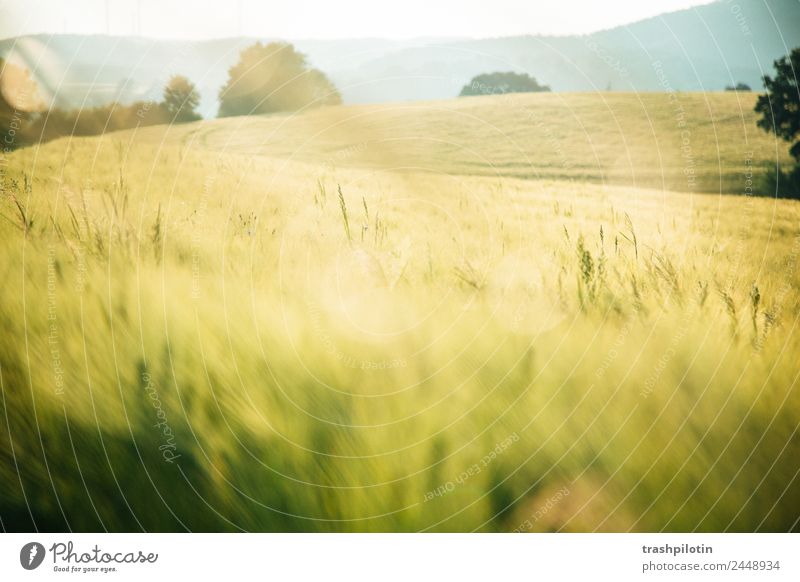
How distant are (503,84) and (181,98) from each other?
82 centimetres

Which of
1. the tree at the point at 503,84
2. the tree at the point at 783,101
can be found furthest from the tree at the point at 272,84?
the tree at the point at 783,101

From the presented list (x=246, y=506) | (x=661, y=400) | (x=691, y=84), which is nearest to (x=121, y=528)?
(x=246, y=506)

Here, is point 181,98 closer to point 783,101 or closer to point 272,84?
point 272,84

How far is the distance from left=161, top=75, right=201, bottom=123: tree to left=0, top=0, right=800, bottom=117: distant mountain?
0.02 metres

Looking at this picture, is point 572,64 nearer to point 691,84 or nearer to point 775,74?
point 691,84

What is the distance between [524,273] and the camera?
1225 millimetres

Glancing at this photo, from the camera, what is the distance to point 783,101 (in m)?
1.36

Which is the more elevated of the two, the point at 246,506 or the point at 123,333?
the point at 123,333

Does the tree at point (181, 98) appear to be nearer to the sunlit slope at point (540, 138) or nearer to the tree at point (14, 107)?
the sunlit slope at point (540, 138)

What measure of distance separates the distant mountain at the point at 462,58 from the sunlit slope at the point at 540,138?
0.05 m

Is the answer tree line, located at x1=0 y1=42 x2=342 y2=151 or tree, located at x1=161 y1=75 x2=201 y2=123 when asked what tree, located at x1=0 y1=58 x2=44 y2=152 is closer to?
tree line, located at x1=0 y1=42 x2=342 y2=151

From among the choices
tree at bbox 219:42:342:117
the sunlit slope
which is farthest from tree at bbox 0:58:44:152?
tree at bbox 219:42:342:117

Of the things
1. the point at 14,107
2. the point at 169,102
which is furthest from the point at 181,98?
the point at 14,107

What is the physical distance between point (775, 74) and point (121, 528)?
6.57ft
